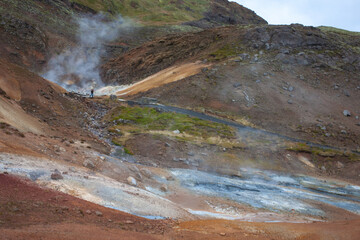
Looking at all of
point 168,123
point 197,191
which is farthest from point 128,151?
point 168,123

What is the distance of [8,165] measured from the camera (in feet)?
33.5

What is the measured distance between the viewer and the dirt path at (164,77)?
37719 mm

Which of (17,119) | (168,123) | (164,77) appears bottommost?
(17,119)

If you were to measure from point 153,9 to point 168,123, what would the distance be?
76.7 metres

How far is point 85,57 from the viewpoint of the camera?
56.4 meters

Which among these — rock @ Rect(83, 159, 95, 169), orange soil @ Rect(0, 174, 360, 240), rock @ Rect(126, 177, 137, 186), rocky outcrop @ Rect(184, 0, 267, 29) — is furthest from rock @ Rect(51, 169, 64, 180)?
rocky outcrop @ Rect(184, 0, 267, 29)

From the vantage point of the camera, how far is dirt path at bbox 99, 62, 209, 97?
3772 cm

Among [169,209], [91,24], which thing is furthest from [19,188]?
[91,24]

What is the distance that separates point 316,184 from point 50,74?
4158cm

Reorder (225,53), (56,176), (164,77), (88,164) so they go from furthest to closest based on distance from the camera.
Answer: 1. (225,53)
2. (164,77)
3. (88,164)
4. (56,176)

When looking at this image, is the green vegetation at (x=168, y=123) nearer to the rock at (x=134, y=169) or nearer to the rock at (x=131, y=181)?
the rock at (x=134, y=169)

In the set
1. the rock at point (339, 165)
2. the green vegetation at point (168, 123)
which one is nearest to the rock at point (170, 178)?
the green vegetation at point (168, 123)

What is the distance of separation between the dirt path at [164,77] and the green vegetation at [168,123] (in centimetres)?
861

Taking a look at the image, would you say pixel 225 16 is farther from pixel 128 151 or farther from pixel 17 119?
pixel 17 119
